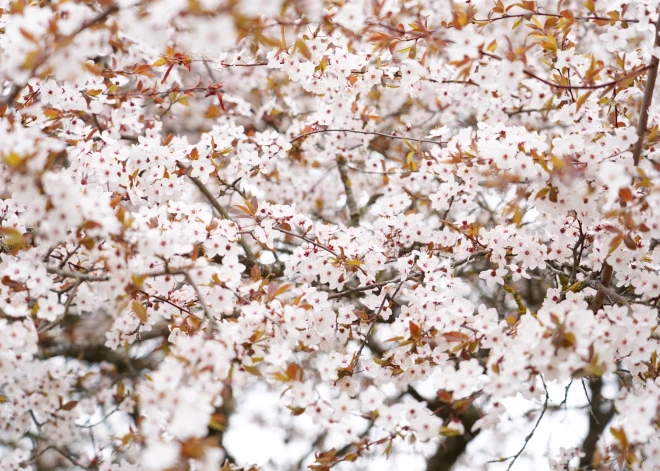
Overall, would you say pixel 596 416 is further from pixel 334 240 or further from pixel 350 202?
pixel 334 240

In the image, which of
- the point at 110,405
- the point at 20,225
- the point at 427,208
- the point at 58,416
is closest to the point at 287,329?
the point at 20,225

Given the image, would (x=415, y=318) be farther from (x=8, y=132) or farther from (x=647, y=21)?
(x=8, y=132)

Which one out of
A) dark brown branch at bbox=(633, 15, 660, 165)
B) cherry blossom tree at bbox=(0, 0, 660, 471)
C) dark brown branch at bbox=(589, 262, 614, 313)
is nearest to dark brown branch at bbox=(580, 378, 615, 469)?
cherry blossom tree at bbox=(0, 0, 660, 471)

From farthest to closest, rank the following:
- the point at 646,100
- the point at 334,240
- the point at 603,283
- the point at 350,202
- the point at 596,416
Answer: the point at 596,416
the point at 350,202
the point at 334,240
the point at 603,283
the point at 646,100

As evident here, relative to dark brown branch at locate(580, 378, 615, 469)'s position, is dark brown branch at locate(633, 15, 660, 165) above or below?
below

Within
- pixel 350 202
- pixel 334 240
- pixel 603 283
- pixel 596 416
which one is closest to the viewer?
pixel 603 283

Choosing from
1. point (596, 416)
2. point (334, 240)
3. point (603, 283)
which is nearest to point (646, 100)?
point (603, 283)

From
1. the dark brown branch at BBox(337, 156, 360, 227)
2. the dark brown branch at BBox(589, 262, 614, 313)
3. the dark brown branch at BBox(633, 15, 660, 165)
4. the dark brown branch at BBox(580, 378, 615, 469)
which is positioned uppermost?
the dark brown branch at BBox(337, 156, 360, 227)

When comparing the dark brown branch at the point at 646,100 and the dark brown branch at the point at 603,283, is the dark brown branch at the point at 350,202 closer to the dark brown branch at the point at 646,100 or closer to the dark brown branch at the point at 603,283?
the dark brown branch at the point at 603,283

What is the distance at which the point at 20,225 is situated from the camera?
276 centimetres

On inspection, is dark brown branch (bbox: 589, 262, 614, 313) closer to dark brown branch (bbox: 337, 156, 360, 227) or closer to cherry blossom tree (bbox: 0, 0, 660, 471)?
cherry blossom tree (bbox: 0, 0, 660, 471)

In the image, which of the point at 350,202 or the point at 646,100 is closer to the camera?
the point at 646,100

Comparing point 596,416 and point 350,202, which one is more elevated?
point 350,202

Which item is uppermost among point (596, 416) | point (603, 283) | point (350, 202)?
point (350, 202)
